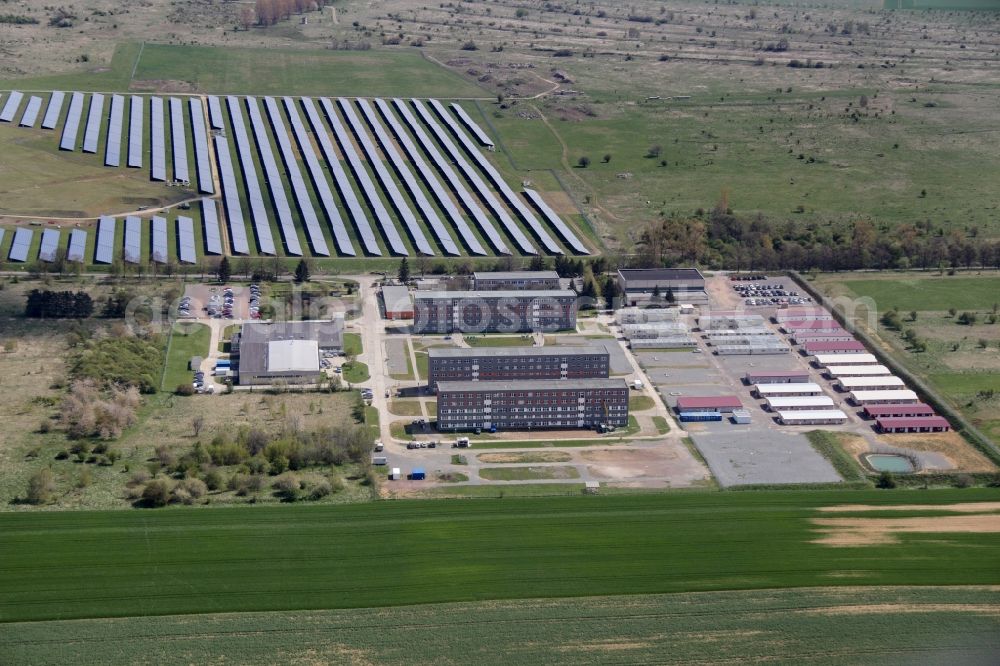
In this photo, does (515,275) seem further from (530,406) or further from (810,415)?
(810,415)

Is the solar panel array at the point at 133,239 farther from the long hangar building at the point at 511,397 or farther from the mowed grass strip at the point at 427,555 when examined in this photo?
the mowed grass strip at the point at 427,555

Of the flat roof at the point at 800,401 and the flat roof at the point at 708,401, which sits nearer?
the flat roof at the point at 708,401

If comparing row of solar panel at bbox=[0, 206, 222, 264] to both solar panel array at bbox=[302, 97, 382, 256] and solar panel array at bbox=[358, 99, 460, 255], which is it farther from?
solar panel array at bbox=[358, 99, 460, 255]

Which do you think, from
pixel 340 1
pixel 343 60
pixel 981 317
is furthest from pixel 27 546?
pixel 340 1

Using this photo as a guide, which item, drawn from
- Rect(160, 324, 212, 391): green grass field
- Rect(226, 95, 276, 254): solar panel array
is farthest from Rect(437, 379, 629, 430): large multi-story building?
Rect(226, 95, 276, 254): solar panel array

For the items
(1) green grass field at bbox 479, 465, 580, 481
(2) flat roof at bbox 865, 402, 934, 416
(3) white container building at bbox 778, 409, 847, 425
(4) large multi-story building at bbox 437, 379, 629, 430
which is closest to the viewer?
(1) green grass field at bbox 479, 465, 580, 481

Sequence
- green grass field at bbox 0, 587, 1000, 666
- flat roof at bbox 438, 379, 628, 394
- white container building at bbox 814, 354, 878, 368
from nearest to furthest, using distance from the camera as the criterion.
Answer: green grass field at bbox 0, 587, 1000, 666, flat roof at bbox 438, 379, 628, 394, white container building at bbox 814, 354, 878, 368

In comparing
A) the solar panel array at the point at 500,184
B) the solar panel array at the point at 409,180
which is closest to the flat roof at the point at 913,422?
the solar panel array at the point at 500,184

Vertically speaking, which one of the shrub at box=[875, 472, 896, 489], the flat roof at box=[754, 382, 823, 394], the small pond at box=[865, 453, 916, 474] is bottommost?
the shrub at box=[875, 472, 896, 489]
